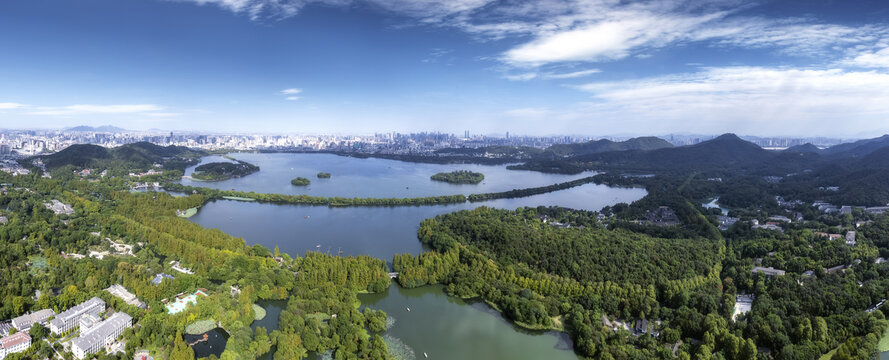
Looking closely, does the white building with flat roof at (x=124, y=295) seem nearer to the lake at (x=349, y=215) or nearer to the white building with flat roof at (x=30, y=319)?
the white building with flat roof at (x=30, y=319)

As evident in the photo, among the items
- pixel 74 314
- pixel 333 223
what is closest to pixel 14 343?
pixel 74 314

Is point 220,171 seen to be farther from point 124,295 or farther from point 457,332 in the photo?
point 457,332

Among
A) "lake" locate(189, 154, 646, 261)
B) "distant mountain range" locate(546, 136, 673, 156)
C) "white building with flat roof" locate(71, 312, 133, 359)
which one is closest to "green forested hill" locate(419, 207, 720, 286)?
"lake" locate(189, 154, 646, 261)

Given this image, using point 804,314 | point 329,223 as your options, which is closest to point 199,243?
point 329,223

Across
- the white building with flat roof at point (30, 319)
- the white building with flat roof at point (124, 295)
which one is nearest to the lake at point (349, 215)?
the white building with flat roof at point (124, 295)

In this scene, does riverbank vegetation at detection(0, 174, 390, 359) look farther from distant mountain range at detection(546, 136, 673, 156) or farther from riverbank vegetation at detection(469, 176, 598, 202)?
distant mountain range at detection(546, 136, 673, 156)

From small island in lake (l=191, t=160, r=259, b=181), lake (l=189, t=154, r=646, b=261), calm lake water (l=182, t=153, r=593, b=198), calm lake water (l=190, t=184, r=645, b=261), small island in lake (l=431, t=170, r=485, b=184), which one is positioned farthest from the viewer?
small island in lake (l=431, t=170, r=485, b=184)
